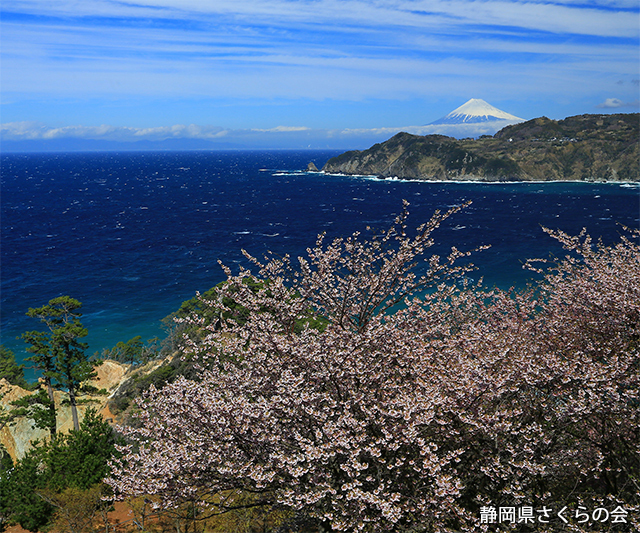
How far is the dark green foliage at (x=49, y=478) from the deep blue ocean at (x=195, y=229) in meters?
31.5

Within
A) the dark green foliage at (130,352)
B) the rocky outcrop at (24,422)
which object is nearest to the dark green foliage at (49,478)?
the rocky outcrop at (24,422)

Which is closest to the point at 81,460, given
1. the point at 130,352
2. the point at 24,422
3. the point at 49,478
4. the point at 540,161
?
the point at 49,478

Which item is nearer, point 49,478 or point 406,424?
point 406,424

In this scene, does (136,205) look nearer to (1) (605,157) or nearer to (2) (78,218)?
(2) (78,218)

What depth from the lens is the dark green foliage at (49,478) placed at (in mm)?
16797

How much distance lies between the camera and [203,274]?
6500cm

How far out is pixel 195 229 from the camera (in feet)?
311

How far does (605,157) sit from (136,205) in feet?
570

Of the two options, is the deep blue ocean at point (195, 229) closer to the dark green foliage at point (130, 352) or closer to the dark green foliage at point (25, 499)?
the dark green foliage at point (130, 352)

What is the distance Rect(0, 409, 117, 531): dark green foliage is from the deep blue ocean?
31.5 m

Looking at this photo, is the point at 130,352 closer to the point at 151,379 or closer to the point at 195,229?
the point at 151,379

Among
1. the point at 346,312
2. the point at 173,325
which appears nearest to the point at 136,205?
the point at 173,325

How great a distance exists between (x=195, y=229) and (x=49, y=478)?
80960 millimetres

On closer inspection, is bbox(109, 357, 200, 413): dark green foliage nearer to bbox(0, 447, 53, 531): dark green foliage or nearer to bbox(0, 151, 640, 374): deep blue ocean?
bbox(0, 447, 53, 531): dark green foliage
